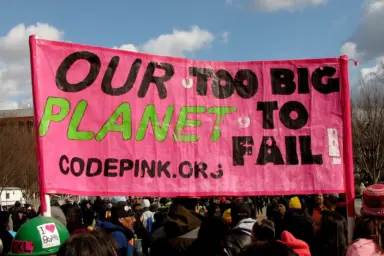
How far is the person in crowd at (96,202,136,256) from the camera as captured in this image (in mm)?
4797

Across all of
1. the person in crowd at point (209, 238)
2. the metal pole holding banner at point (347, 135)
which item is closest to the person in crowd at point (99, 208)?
the person in crowd at point (209, 238)

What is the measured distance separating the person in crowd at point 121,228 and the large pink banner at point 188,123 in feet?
1.96

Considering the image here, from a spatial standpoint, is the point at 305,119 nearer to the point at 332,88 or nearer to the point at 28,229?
the point at 332,88

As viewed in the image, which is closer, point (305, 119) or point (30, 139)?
point (305, 119)

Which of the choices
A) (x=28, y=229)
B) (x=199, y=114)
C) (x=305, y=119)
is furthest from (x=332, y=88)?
(x=28, y=229)

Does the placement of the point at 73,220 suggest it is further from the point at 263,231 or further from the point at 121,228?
the point at 263,231

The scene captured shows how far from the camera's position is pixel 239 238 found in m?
4.74

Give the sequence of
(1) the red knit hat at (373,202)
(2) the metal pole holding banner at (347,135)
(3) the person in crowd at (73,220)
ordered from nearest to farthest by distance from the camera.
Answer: (1) the red knit hat at (373,202), (2) the metal pole holding banner at (347,135), (3) the person in crowd at (73,220)

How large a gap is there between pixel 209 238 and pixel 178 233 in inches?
12.4

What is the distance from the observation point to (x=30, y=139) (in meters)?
50.1

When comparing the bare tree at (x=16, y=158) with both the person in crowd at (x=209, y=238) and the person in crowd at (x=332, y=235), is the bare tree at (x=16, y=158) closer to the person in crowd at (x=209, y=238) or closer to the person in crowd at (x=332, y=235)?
the person in crowd at (x=332, y=235)

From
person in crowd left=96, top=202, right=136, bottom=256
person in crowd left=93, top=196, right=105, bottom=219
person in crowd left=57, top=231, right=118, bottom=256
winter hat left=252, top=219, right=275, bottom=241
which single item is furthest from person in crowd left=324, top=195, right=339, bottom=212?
person in crowd left=57, top=231, right=118, bottom=256

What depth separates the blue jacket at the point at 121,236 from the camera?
4.78m

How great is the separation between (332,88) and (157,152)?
1.80m
